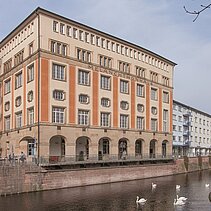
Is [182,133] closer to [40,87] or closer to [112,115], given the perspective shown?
[112,115]

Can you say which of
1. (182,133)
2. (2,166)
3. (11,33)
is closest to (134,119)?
(11,33)

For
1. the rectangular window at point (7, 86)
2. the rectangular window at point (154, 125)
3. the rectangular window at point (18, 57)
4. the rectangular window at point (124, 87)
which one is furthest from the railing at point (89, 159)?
the rectangular window at point (7, 86)

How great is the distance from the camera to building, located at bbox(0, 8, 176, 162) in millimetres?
51625

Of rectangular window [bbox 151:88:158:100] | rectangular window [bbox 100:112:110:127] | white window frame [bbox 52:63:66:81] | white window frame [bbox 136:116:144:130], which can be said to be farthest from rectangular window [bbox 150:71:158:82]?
white window frame [bbox 52:63:66:81]

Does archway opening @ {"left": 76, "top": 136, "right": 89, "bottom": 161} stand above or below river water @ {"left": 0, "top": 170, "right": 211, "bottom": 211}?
above

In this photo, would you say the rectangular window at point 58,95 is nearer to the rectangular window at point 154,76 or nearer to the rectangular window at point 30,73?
the rectangular window at point 30,73

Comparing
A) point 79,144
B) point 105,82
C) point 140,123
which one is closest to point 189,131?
point 140,123

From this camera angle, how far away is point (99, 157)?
2254 inches

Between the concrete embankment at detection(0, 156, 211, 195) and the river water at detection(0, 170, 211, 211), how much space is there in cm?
171

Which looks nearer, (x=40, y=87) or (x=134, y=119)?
(x=40, y=87)

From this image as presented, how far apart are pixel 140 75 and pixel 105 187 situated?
27974 millimetres

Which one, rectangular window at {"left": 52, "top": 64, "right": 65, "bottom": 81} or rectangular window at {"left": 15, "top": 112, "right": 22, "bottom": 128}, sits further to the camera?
rectangular window at {"left": 15, "top": 112, "right": 22, "bottom": 128}

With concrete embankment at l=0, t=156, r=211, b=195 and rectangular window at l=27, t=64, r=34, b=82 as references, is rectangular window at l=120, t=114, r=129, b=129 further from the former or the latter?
rectangular window at l=27, t=64, r=34, b=82

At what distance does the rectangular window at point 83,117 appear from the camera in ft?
183
